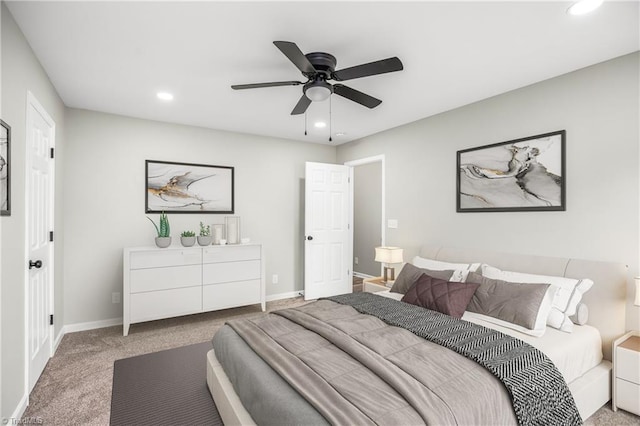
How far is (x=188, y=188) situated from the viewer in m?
4.31

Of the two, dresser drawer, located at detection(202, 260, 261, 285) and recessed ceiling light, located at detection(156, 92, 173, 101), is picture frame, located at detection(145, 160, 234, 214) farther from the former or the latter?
recessed ceiling light, located at detection(156, 92, 173, 101)

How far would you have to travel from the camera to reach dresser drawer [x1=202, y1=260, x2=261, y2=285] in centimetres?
402

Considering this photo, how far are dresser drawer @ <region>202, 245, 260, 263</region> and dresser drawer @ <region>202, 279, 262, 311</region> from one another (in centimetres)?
31

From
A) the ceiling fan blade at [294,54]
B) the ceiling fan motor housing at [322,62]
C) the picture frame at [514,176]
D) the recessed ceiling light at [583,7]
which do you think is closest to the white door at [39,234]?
the ceiling fan blade at [294,54]

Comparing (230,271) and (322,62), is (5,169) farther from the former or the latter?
(230,271)

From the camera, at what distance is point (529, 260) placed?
9.70 feet

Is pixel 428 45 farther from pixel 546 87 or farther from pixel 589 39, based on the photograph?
pixel 546 87

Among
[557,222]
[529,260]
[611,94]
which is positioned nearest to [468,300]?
[529,260]

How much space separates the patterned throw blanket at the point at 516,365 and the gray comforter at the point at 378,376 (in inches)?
2.2

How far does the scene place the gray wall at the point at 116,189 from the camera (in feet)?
12.2

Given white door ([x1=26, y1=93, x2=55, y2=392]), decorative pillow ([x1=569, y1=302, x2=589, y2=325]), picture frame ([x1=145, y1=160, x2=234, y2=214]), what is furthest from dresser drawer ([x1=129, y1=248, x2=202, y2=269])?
decorative pillow ([x1=569, y1=302, x2=589, y2=325])

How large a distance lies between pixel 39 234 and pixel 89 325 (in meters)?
1.61

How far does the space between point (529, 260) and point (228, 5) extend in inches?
122

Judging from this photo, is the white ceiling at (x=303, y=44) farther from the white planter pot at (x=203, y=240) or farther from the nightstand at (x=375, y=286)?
the nightstand at (x=375, y=286)
